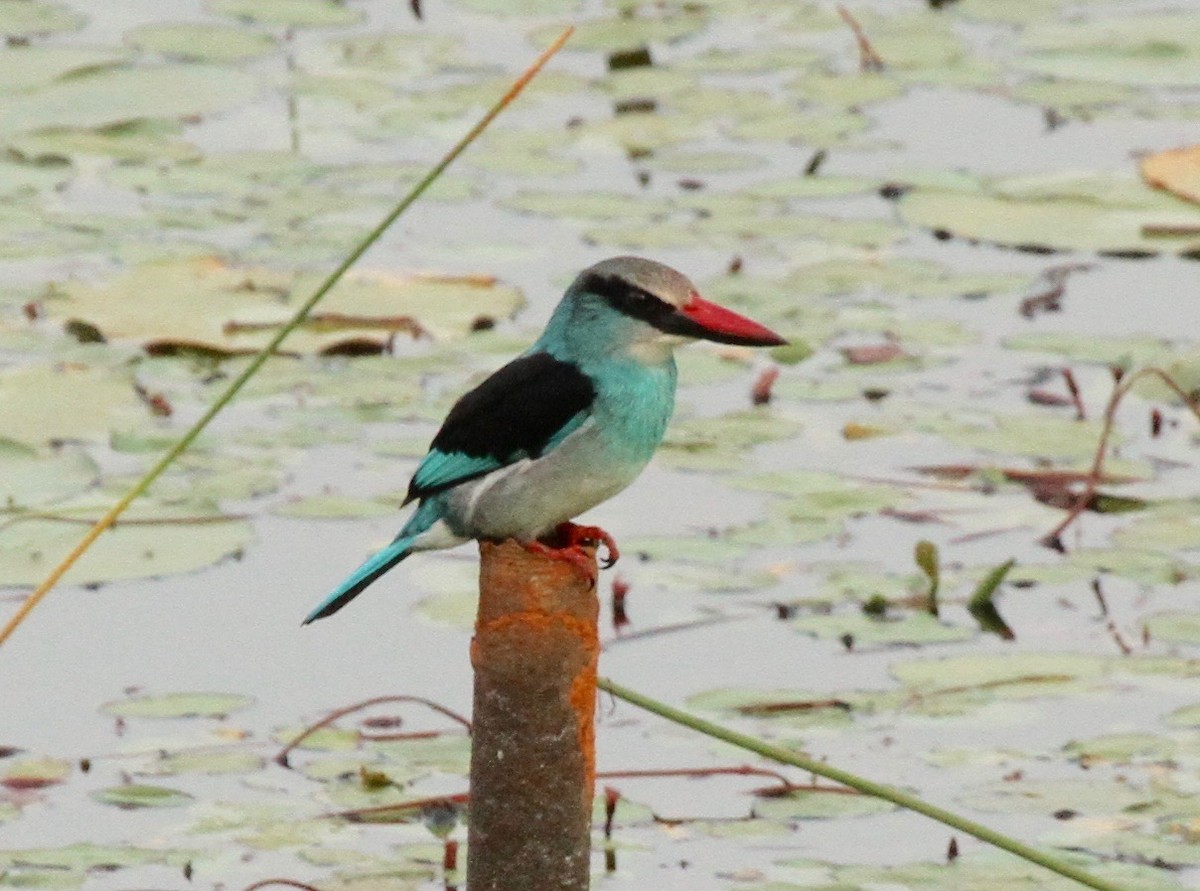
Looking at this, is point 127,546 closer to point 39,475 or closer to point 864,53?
point 39,475

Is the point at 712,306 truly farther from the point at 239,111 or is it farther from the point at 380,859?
the point at 239,111

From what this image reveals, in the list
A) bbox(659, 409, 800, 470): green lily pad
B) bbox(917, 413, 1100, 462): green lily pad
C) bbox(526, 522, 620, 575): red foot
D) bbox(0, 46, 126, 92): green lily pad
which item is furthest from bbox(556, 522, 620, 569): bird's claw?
bbox(0, 46, 126, 92): green lily pad

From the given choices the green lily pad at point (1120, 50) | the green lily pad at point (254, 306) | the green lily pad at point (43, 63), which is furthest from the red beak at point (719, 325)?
the green lily pad at point (1120, 50)

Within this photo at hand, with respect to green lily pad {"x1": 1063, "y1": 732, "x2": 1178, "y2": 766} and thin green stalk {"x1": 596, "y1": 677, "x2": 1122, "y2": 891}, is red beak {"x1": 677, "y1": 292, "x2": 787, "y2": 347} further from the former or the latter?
green lily pad {"x1": 1063, "y1": 732, "x2": 1178, "y2": 766}

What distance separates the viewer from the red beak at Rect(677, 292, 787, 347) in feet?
13.6

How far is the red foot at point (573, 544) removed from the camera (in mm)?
3832

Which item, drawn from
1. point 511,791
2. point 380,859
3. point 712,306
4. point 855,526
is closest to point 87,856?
point 380,859

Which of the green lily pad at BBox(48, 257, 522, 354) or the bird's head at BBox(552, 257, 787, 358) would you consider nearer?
the bird's head at BBox(552, 257, 787, 358)

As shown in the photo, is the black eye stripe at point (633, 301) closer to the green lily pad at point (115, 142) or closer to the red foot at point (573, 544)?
the red foot at point (573, 544)

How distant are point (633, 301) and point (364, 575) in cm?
60

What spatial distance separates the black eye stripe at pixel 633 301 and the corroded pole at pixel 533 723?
600 mm

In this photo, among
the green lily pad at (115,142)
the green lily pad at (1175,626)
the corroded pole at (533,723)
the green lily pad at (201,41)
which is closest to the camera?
the corroded pole at (533,723)

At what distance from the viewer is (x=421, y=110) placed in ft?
28.3

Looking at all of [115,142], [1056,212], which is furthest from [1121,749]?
[115,142]
